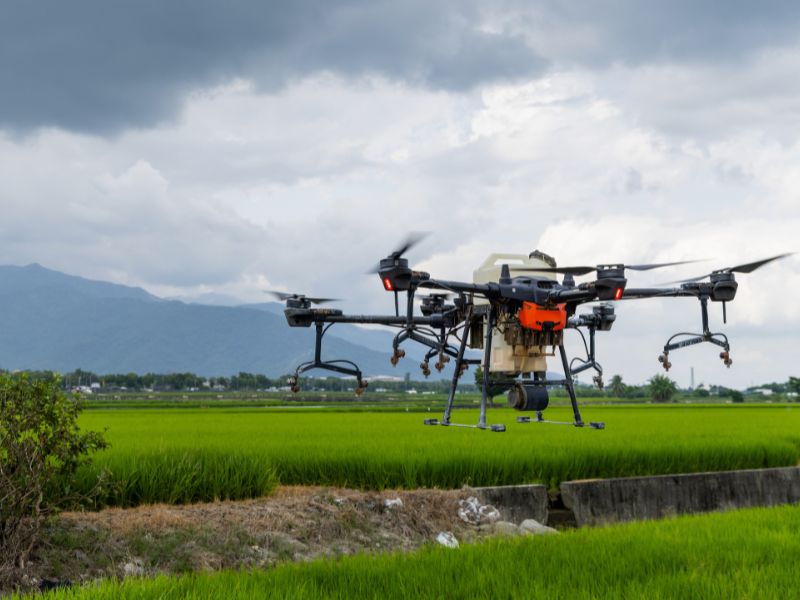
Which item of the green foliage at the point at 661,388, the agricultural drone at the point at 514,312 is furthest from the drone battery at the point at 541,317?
the green foliage at the point at 661,388

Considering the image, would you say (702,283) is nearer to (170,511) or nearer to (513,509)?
(513,509)

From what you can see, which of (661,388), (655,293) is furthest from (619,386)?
(655,293)

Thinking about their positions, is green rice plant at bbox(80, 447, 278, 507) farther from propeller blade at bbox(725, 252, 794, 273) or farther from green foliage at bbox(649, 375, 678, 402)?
green foliage at bbox(649, 375, 678, 402)

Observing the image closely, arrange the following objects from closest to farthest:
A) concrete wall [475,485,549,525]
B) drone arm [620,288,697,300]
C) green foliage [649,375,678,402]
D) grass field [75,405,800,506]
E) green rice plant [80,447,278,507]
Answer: green rice plant [80,447,278,507], grass field [75,405,800,506], concrete wall [475,485,549,525], drone arm [620,288,697,300], green foliage [649,375,678,402]

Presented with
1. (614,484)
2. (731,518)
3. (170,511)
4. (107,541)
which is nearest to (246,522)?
(170,511)

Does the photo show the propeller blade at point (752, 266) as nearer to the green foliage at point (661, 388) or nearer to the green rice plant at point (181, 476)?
the green rice plant at point (181, 476)

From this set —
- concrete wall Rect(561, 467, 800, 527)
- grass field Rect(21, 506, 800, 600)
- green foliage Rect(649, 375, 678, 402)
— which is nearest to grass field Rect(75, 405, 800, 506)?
concrete wall Rect(561, 467, 800, 527)

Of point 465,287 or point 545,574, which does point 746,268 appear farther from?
point 545,574
